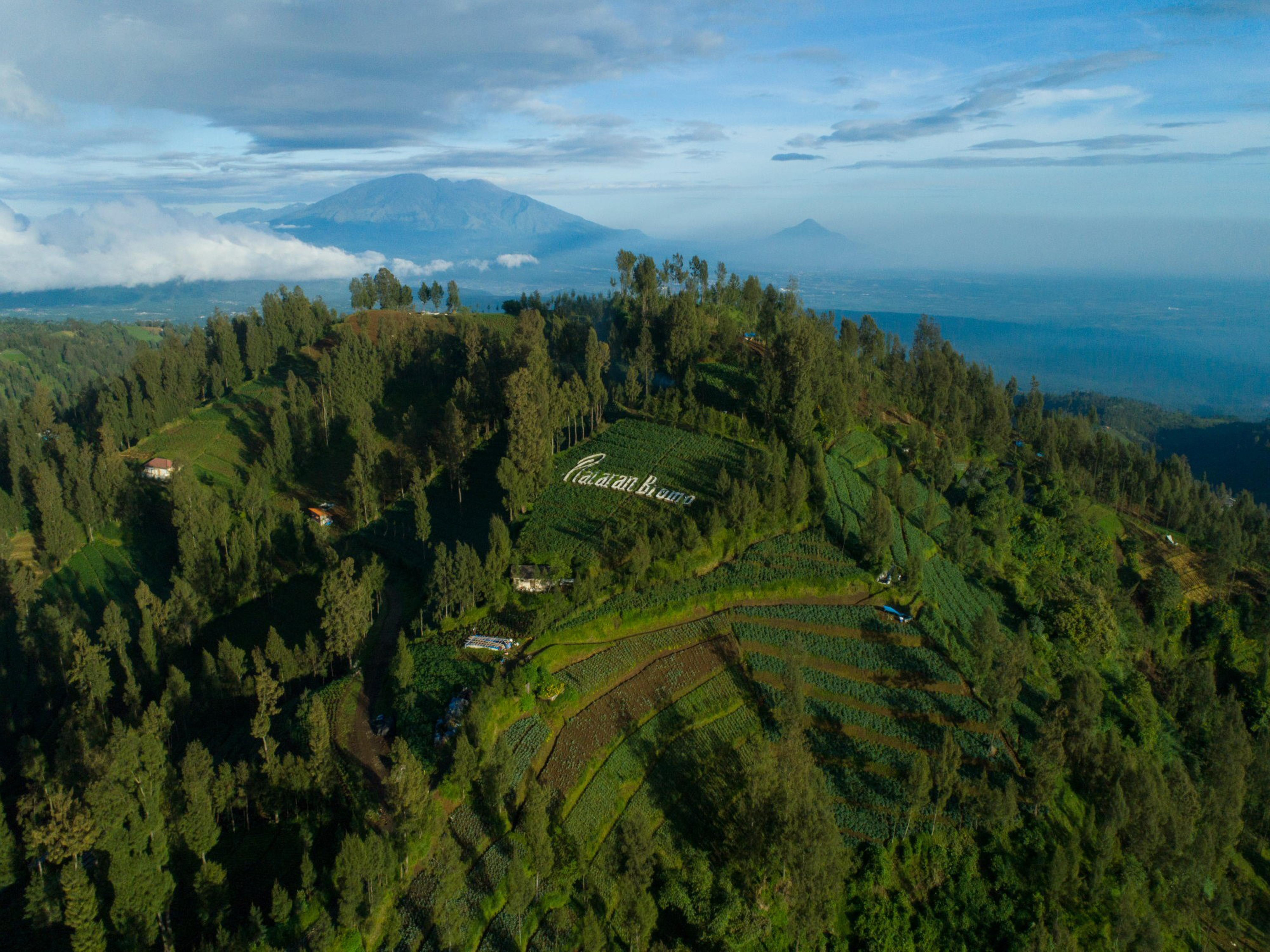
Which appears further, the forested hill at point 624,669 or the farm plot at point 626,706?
the farm plot at point 626,706

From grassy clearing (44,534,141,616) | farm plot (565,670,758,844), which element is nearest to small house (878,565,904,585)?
farm plot (565,670,758,844)

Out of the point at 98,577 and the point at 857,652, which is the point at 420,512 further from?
the point at 857,652

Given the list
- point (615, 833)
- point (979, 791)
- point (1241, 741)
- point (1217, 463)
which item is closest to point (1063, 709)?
point (979, 791)

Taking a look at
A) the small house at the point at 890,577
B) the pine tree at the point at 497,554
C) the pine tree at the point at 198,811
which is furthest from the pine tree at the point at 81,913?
the small house at the point at 890,577

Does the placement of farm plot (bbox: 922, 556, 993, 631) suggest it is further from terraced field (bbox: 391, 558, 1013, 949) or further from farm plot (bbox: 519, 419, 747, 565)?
farm plot (bbox: 519, 419, 747, 565)

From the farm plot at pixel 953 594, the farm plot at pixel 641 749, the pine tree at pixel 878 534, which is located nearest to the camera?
the farm plot at pixel 641 749

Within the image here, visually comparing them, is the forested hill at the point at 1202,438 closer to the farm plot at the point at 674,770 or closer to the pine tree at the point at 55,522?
the farm plot at the point at 674,770
